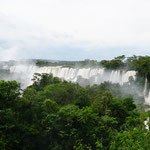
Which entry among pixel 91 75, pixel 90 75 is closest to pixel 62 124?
pixel 91 75

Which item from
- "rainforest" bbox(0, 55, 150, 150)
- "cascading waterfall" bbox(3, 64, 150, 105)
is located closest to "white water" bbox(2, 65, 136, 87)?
"cascading waterfall" bbox(3, 64, 150, 105)

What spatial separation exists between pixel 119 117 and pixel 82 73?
2924 cm

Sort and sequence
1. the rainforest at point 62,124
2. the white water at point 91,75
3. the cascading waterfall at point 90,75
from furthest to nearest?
1. the white water at point 91,75
2. the cascading waterfall at point 90,75
3. the rainforest at point 62,124

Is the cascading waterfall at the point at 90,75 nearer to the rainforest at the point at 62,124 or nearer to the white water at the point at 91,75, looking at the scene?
the white water at the point at 91,75

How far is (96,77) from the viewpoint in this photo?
39688 mm

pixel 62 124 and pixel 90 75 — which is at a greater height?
pixel 90 75

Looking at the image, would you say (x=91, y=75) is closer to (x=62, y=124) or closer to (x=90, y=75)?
(x=90, y=75)

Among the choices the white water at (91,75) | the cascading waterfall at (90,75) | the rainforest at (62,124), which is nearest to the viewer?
the rainforest at (62,124)

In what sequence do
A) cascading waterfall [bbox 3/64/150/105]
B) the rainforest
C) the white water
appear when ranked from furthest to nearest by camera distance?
1. the white water
2. cascading waterfall [bbox 3/64/150/105]
3. the rainforest

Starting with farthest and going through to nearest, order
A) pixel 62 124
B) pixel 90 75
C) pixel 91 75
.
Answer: pixel 90 75, pixel 91 75, pixel 62 124

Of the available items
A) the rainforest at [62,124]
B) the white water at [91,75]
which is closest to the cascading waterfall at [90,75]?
the white water at [91,75]

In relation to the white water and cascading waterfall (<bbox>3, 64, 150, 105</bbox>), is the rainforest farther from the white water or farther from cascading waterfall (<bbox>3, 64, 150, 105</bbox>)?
the white water

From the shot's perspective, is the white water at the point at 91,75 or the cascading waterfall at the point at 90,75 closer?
the cascading waterfall at the point at 90,75

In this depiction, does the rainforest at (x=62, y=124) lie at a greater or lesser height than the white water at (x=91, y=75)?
lesser
